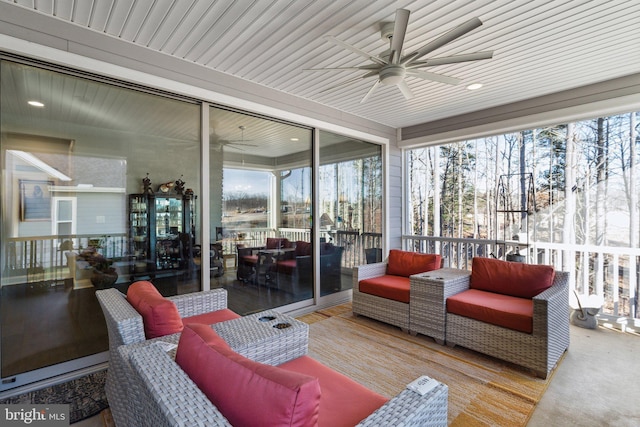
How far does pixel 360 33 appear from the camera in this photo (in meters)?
2.63

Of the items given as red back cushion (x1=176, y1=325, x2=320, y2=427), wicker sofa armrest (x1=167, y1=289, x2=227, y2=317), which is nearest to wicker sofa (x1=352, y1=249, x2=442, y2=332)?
wicker sofa armrest (x1=167, y1=289, x2=227, y2=317)

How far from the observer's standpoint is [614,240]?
12.5 feet

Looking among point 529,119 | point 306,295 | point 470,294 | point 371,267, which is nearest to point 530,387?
point 470,294

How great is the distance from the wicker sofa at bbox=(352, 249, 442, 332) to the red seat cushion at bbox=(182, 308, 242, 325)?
6.12 ft

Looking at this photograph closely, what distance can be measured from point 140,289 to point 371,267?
2.81m

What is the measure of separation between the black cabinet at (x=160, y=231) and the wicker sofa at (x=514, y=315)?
2.79 m

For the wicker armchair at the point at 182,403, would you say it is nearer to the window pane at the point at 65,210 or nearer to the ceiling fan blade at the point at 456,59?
the window pane at the point at 65,210

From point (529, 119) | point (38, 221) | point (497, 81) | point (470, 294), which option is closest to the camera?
point (38, 221)

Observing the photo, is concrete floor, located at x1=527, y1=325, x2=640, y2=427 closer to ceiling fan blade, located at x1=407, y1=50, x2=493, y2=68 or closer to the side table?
the side table

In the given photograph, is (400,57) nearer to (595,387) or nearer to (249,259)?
(249,259)

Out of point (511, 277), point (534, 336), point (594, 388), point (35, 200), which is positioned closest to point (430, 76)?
point (511, 277)

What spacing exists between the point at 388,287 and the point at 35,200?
3415mm

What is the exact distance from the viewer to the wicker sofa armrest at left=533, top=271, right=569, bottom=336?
254 centimetres

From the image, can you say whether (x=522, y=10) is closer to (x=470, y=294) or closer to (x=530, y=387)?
(x=470, y=294)
